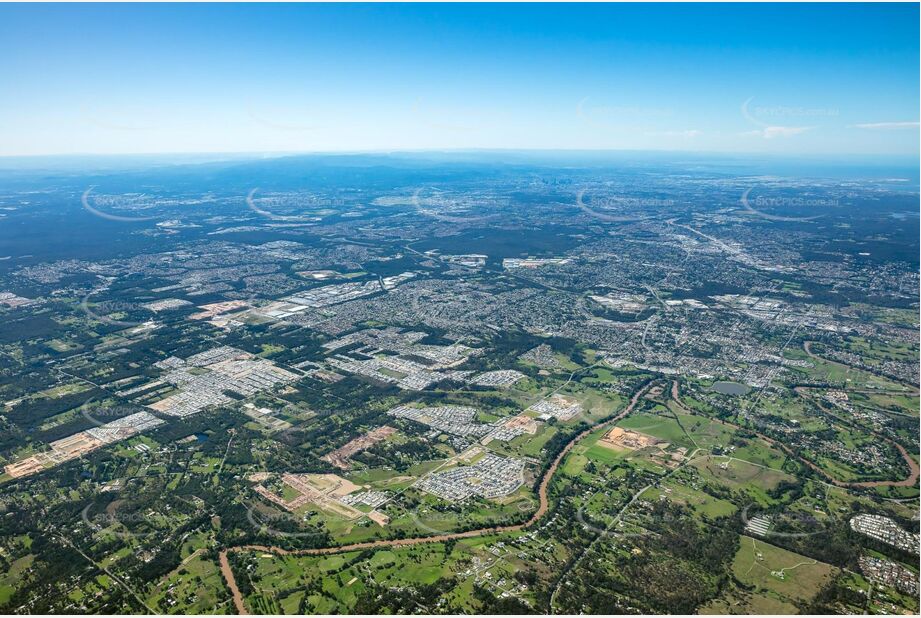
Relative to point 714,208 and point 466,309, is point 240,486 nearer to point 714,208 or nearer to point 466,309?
point 466,309

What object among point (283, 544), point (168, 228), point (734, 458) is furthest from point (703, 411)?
point (168, 228)
